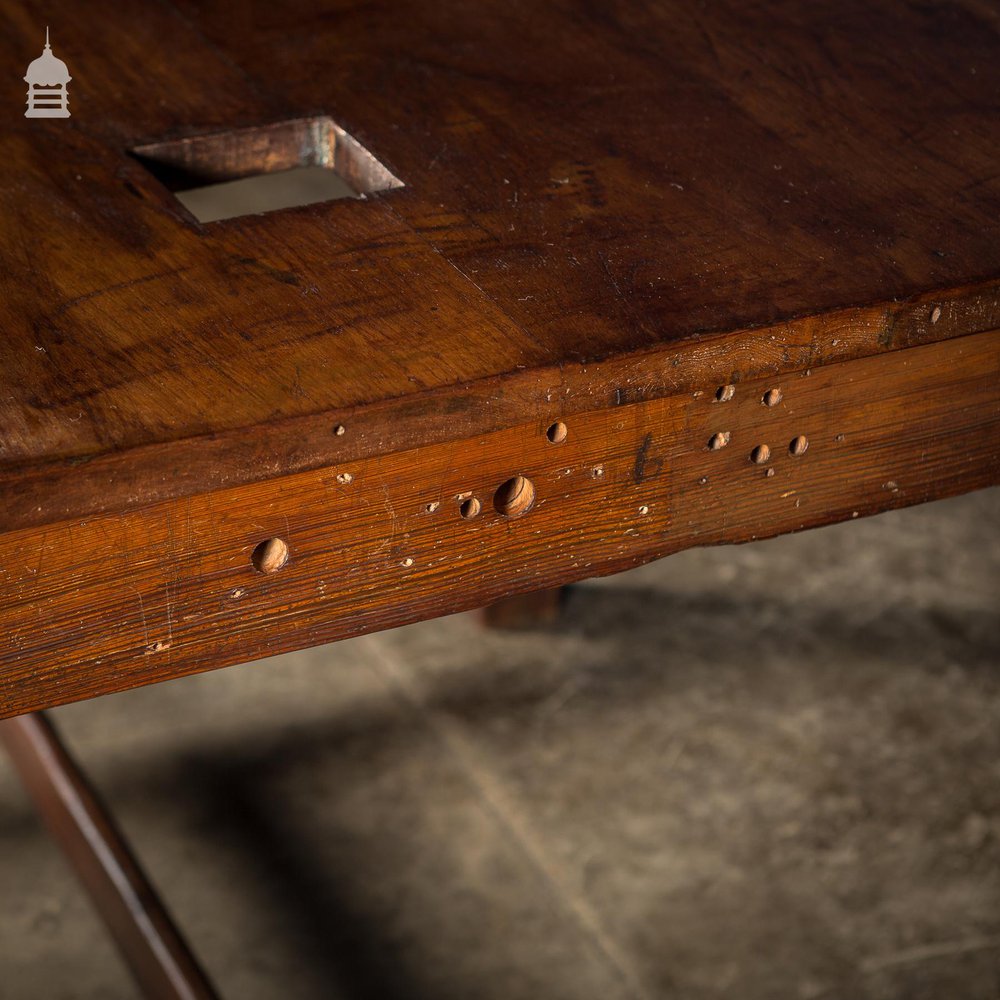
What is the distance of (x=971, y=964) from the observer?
1.46 m

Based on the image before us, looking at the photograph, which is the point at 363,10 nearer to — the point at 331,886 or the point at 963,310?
the point at 963,310

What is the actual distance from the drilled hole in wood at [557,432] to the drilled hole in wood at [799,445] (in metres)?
0.14

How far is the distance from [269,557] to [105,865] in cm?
77

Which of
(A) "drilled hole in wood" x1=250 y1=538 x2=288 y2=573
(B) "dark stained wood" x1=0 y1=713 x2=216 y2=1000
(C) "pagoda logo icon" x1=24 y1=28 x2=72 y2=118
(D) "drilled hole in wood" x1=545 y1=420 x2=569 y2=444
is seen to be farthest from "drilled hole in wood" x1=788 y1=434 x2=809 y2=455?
(B) "dark stained wood" x1=0 y1=713 x2=216 y2=1000

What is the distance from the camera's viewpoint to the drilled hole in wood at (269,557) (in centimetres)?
73

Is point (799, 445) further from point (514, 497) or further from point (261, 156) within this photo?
point (261, 156)

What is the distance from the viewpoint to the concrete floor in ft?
4.82

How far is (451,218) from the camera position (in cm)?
86

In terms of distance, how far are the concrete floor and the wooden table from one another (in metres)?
0.75

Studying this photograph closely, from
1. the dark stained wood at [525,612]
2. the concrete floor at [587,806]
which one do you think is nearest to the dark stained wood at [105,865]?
the concrete floor at [587,806]

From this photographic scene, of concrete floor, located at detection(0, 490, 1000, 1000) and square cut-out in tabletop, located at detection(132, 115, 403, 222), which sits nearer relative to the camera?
square cut-out in tabletop, located at detection(132, 115, 403, 222)

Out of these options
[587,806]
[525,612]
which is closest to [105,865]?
[587,806]

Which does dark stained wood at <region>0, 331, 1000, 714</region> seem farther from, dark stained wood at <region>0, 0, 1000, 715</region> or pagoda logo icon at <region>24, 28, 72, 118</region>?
pagoda logo icon at <region>24, 28, 72, 118</region>

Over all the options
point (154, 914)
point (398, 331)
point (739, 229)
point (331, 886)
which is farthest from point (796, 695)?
point (398, 331)
